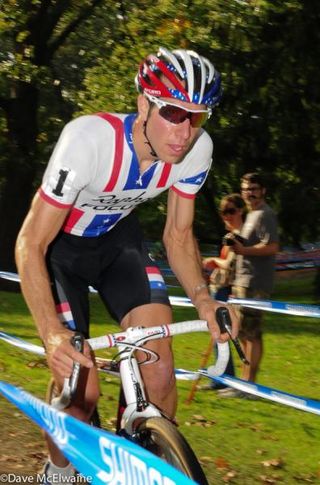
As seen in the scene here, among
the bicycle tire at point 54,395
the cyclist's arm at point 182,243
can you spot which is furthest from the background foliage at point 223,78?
the bicycle tire at point 54,395

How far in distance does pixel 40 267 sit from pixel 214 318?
0.81 metres

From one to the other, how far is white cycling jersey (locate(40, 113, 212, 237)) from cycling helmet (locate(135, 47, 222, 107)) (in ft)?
0.91

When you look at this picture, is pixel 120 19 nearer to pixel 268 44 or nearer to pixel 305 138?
pixel 268 44

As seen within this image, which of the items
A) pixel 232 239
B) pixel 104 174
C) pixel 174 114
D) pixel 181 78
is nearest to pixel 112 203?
Answer: pixel 104 174

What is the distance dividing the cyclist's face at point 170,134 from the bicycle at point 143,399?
2.44 feet

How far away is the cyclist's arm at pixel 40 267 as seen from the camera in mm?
3975

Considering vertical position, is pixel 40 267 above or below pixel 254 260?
above

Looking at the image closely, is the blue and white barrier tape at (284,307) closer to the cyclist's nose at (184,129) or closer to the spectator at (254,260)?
the spectator at (254,260)

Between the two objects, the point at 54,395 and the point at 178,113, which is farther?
the point at 54,395

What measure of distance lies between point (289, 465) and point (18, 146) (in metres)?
17.7

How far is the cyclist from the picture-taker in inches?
168

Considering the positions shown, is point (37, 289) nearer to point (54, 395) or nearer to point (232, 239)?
→ point (54, 395)

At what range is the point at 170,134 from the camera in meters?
4.36

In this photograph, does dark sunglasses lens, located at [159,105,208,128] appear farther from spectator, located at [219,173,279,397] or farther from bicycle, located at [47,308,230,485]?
spectator, located at [219,173,279,397]
